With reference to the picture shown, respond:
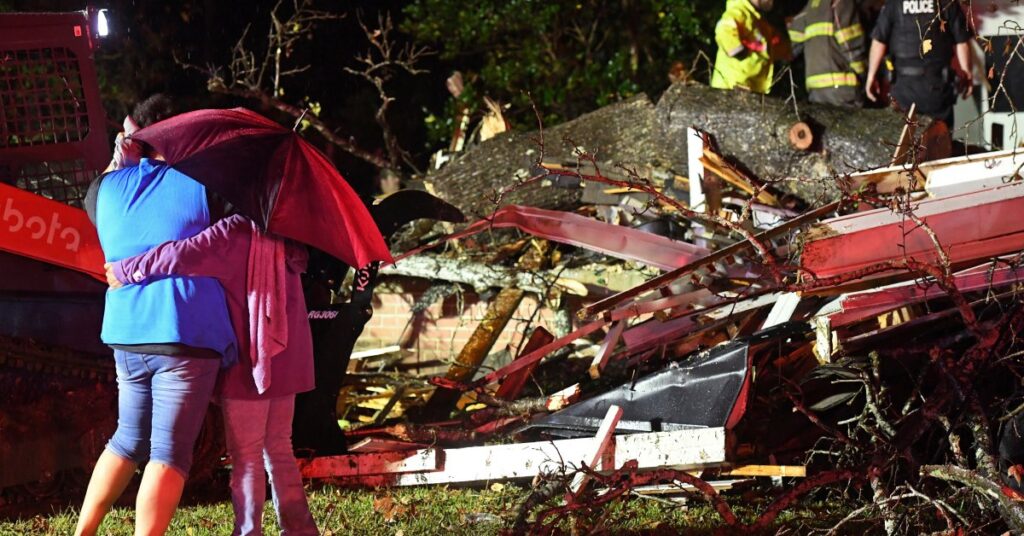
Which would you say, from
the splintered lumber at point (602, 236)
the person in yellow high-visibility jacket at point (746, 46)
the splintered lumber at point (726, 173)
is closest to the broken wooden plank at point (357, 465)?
the splintered lumber at point (602, 236)

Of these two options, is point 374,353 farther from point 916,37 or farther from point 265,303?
point 916,37

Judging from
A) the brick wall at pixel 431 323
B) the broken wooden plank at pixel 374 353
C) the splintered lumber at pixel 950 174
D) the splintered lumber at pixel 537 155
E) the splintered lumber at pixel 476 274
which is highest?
the splintered lumber at pixel 537 155

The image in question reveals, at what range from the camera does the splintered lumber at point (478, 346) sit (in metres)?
6.96

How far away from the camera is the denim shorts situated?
4172mm

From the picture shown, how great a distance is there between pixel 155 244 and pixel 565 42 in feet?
31.1

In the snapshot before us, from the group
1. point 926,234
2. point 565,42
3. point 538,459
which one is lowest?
point 538,459

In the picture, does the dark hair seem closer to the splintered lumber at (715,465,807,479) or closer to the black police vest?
the splintered lumber at (715,465,807,479)

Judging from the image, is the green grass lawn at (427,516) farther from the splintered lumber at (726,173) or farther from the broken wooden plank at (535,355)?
the splintered lumber at (726,173)

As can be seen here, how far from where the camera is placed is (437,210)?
19.1 ft

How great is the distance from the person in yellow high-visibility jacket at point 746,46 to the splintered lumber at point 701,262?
4273 mm

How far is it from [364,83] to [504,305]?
22.6 ft

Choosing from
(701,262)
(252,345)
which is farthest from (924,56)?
(252,345)

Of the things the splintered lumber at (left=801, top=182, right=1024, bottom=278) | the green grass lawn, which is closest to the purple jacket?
the green grass lawn

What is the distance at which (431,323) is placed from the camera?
865 cm
